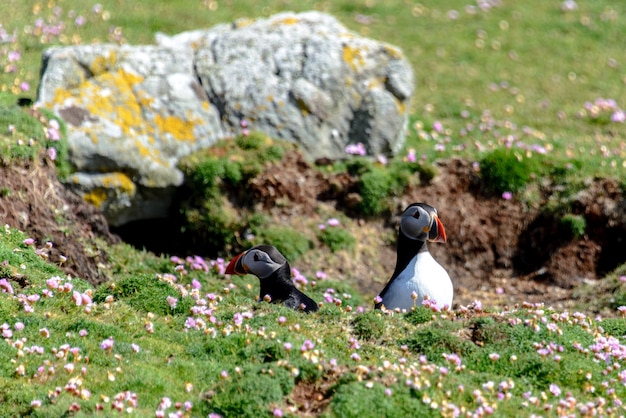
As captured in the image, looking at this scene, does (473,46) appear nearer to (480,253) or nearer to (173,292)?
(480,253)

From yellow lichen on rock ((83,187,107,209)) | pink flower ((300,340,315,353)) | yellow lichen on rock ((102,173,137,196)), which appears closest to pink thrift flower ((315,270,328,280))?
yellow lichen on rock ((102,173,137,196))

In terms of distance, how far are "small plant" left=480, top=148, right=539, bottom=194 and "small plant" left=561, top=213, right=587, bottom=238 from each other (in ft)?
3.10

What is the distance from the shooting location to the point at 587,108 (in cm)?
1877

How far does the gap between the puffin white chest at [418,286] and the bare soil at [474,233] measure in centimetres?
296

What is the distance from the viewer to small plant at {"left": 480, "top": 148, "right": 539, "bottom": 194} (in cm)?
1454

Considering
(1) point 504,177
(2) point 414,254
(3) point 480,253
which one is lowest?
(3) point 480,253

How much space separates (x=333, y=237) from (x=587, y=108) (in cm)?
777

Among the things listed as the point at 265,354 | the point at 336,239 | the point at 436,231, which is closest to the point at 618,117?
the point at 336,239

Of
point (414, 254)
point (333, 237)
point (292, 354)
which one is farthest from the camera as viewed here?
point (333, 237)

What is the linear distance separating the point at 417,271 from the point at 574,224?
4738 millimetres

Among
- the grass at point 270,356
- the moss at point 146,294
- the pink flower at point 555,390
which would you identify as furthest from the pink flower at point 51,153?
the pink flower at point 555,390

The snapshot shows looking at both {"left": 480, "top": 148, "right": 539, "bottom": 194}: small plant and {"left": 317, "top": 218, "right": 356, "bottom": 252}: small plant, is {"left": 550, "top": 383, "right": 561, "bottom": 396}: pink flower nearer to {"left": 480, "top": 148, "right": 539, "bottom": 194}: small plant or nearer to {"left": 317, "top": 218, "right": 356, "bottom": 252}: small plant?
{"left": 317, "top": 218, "right": 356, "bottom": 252}: small plant

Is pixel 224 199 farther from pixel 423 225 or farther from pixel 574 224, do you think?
pixel 574 224

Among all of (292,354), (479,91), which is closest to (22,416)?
(292,354)
